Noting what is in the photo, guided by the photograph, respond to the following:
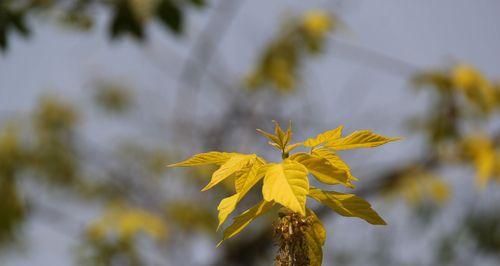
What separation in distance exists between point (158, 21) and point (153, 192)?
2.66 metres

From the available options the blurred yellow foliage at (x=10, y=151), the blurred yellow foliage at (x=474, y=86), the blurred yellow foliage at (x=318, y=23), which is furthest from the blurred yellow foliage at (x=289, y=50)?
the blurred yellow foliage at (x=10, y=151)

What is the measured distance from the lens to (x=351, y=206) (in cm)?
65

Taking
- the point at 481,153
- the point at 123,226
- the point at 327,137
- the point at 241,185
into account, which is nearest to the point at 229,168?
the point at 241,185

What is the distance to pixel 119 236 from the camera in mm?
2633

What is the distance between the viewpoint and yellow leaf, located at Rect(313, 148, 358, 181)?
681mm

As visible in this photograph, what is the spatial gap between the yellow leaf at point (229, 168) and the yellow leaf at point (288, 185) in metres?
0.04

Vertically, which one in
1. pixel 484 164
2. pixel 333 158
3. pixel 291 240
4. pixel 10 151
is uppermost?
pixel 484 164

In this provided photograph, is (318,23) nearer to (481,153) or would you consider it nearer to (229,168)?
(481,153)

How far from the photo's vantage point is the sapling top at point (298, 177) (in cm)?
62

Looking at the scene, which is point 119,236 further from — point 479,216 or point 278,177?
point 479,216

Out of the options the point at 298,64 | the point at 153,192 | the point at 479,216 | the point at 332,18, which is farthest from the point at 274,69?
the point at 479,216

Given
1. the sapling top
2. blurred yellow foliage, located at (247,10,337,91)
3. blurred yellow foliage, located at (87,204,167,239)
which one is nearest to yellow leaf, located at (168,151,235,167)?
the sapling top

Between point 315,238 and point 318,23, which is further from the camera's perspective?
point 318,23

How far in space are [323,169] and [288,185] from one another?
0.08m
